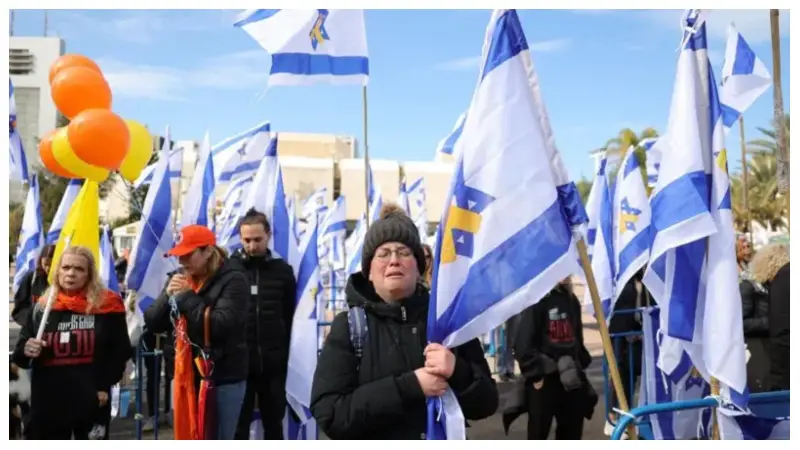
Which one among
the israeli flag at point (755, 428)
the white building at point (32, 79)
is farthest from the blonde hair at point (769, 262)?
the white building at point (32, 79)

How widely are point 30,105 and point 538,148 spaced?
182ft

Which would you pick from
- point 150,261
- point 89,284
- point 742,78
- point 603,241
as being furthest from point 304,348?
point 742,78

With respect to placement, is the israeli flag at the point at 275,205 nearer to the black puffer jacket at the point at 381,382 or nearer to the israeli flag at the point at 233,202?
the israeli flag at the point at 233,202

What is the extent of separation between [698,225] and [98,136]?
4.08m

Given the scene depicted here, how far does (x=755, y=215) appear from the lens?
1355 inches

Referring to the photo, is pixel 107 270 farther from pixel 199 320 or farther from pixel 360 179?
pixel 360 179

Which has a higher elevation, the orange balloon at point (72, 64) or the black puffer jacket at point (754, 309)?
the orange balloon at point (72, 64)

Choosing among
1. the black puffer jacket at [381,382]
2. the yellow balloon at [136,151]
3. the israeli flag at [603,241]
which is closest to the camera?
the black puffer jacket at [381,382]

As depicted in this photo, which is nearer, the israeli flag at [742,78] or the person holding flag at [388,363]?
the person holding flag at [388,363]

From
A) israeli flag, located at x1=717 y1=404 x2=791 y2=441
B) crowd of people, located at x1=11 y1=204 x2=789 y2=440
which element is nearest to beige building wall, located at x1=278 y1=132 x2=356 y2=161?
crowd of people, located at x1=11 y1=204 x2=789 y2=440

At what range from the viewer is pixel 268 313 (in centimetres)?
580

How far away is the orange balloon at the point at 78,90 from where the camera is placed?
586cm

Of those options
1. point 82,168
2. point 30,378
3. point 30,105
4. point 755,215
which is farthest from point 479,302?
point 30,105

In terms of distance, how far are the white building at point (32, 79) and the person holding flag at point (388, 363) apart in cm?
4806
